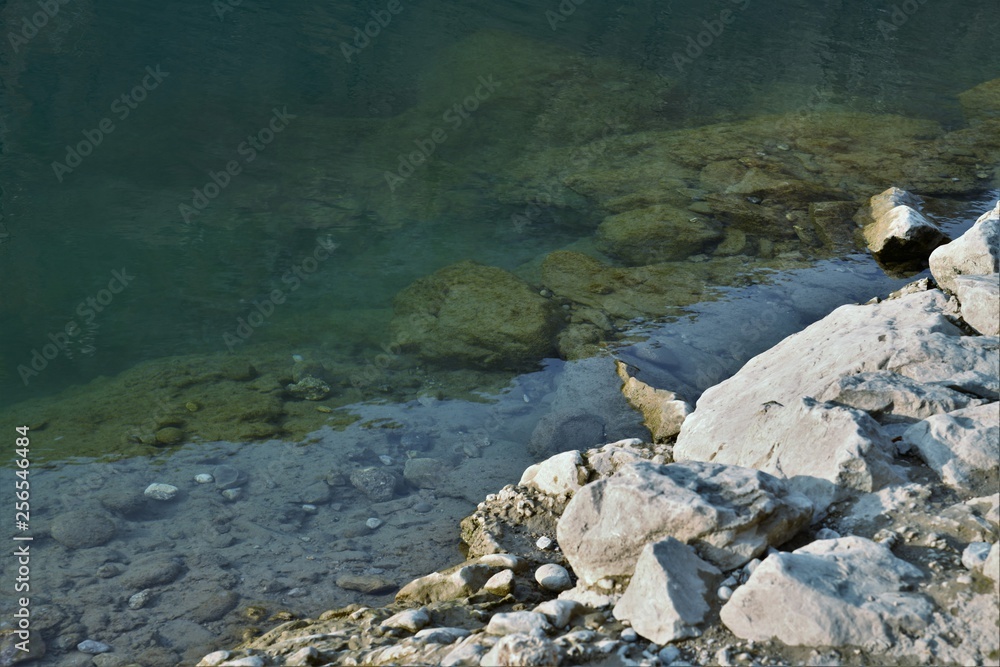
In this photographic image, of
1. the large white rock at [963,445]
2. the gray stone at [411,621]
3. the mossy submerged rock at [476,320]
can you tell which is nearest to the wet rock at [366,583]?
the gray stone at [411,621]

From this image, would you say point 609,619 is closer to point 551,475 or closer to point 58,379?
point 551,475

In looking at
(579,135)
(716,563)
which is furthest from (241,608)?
(579,135)

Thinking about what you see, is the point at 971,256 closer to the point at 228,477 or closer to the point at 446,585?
the point at 446,585

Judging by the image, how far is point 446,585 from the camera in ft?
14.5

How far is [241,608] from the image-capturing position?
466 cm

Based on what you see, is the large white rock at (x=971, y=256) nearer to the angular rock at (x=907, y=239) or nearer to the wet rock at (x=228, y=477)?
the angular rock at (x=907, y=239)

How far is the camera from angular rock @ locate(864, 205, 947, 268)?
8.59 meters

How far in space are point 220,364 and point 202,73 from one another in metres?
9.11

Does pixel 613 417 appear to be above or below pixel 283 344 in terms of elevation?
below

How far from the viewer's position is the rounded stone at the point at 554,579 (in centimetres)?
421

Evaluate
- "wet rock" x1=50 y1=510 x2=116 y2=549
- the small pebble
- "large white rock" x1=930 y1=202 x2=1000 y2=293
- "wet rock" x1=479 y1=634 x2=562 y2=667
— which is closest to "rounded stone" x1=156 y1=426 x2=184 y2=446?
"wet rock" x1=50 y1=510 x2=116 y2=549

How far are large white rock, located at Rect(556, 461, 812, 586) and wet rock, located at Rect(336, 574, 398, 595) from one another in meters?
1.39

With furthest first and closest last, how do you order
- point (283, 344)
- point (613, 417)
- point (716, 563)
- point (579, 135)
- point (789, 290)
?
point (579, 135)
point (789, 290)
point (283, 344)
point (613, 417)
point (716, 563)

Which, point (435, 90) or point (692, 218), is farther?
point (435, 90)
